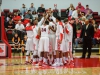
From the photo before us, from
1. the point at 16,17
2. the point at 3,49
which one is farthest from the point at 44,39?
the point at 16,17

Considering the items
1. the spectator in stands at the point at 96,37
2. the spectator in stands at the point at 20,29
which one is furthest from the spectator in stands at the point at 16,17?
the spectator in stands at the point at 96,37

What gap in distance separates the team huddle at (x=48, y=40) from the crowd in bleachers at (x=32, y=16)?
6588 millimetres

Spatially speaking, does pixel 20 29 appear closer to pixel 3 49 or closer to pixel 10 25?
pixel 10 25

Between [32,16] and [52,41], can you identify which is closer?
[52,41]

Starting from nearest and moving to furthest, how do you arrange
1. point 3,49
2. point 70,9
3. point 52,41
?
point 52,41
point 3,49
point 70,9

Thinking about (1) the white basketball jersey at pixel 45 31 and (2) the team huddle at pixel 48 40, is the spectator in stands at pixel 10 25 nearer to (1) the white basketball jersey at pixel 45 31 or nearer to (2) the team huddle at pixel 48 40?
(2) the team huddle at pixel 48 40

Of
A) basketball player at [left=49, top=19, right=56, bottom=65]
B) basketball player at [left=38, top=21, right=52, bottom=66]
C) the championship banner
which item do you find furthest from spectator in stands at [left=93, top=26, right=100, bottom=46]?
basketball player at [left=38, top=21, right=52, bottom=66]

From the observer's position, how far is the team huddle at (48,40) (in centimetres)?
1233

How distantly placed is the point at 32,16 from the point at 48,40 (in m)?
11.4

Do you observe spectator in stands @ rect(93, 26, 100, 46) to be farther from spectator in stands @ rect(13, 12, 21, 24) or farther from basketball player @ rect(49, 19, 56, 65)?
basketball player @ rect(49, 19, 56, 65)

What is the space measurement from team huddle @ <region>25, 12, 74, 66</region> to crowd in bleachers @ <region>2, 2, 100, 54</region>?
6.59 meters

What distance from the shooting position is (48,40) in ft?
40.8

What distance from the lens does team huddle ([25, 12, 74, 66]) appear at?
1233 cm

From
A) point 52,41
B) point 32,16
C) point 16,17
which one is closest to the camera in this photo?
point 52,41
